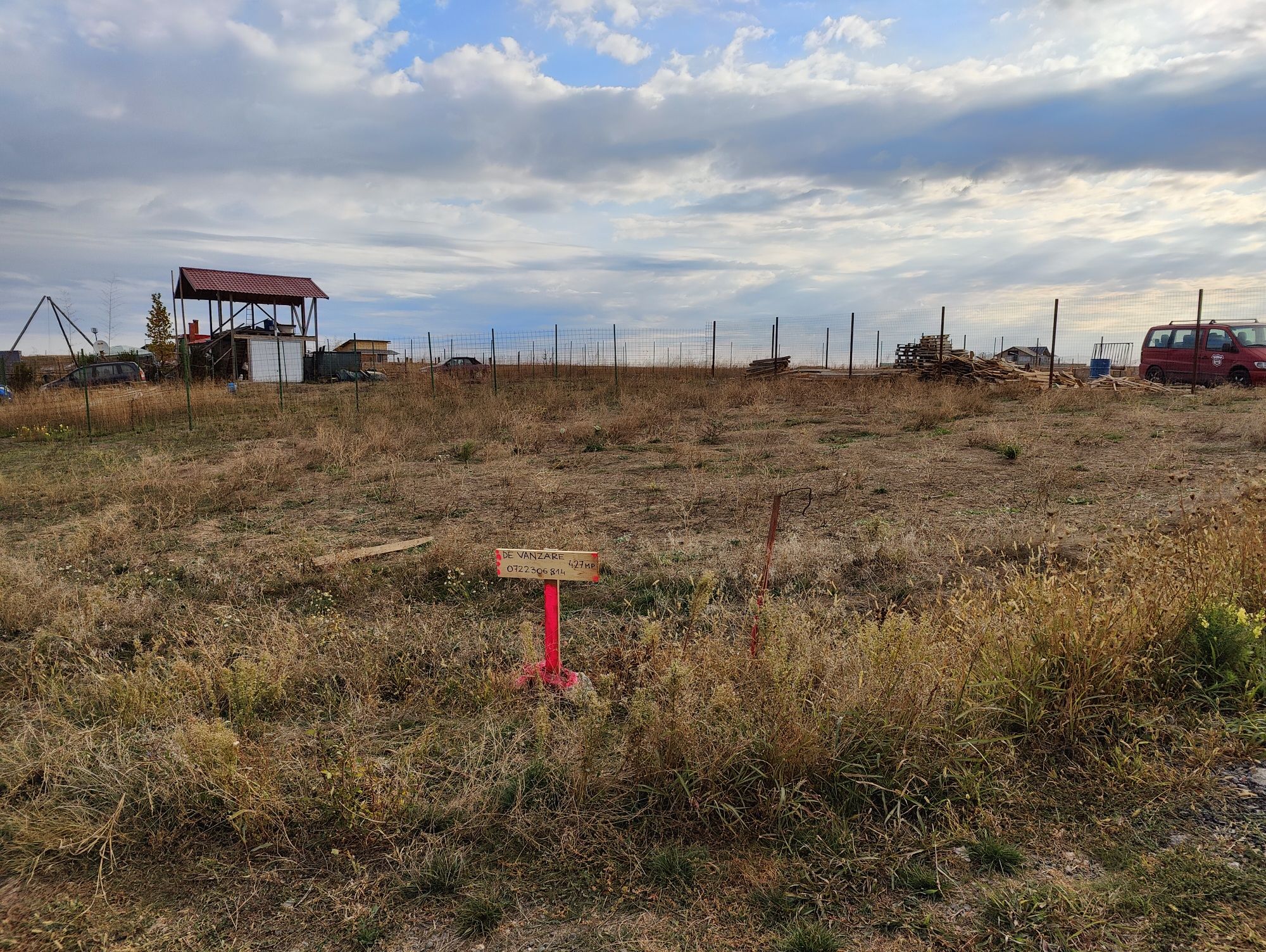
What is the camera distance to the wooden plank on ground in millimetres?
6137

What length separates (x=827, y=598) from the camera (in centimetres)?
520

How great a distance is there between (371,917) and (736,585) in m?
3.43

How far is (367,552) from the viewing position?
649 centimetres

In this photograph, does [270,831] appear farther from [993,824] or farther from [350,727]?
[993,824]

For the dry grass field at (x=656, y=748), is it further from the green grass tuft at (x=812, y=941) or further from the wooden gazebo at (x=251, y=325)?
the wooden gazebo at (x=251, y=325)

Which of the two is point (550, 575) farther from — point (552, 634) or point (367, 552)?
point (367, 552)

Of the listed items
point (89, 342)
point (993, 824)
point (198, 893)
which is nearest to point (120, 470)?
point (198, 893)

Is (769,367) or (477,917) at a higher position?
(769,367)

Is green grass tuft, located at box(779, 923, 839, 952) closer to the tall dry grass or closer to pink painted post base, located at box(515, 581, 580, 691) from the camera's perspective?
the tall dry grass

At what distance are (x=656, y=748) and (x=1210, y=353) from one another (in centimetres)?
2181

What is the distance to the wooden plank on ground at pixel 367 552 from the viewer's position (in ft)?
20.1

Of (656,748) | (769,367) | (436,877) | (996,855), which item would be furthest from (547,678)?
(769,367)

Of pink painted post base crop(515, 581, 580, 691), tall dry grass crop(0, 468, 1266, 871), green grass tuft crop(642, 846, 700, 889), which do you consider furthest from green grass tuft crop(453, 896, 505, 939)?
pink painted post base crop(515, 581, 580, 691)

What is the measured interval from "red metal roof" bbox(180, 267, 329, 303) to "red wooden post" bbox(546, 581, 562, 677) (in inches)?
1170
